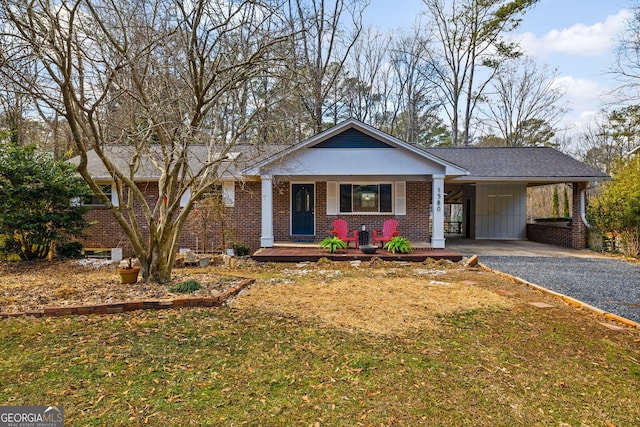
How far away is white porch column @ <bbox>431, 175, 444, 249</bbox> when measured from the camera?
38.0 ft

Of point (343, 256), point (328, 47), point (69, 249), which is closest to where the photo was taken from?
point (343, 256)

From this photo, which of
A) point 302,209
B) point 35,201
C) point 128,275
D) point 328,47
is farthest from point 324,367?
point 328,47

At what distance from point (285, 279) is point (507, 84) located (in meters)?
25.5

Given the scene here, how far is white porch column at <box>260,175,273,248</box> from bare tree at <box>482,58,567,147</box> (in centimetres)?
2056

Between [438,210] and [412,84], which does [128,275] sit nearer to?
[438,210]

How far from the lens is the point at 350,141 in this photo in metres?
11.9

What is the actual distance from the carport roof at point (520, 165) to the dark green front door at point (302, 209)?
489cm

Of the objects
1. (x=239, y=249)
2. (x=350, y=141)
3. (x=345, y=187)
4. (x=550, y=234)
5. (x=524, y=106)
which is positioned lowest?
(x=239, y=249)

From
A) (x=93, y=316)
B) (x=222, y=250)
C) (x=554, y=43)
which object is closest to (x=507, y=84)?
(x=554, y=43)

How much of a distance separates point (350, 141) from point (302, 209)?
308 centimetres

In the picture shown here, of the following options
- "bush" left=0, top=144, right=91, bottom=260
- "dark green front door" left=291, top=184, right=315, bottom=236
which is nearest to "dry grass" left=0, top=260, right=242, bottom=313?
"bush" left=0, top=144, right=91, bottom=260

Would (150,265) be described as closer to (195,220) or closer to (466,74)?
(195,220)

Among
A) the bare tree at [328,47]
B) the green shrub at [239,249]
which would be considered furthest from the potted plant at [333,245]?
the bare tree at [328,47]

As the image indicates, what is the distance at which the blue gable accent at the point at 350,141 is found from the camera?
1189 centimetres
